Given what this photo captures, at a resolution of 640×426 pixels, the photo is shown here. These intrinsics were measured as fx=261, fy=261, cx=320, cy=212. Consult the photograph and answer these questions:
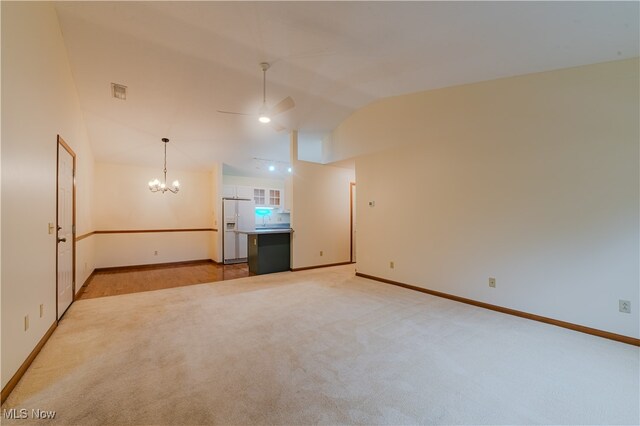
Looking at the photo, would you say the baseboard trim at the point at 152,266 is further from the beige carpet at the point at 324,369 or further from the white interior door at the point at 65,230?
the beige carpet at the point at 324,369

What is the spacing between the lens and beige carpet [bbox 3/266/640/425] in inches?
65.7

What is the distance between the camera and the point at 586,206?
113 inches

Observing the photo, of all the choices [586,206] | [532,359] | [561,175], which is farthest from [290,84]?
[532,359]

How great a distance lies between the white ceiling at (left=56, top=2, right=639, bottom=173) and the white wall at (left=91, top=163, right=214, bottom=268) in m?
1.99

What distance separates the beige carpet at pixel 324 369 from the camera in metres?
1.67

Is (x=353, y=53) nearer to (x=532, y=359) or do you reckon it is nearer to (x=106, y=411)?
(x=532, y=359)

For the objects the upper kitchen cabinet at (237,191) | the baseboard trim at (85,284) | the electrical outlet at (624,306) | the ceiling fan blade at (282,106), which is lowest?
Result: the baseboard trim at (85,284)

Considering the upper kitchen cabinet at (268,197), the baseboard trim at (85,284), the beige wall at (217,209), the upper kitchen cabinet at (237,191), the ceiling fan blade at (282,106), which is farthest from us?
the upper kitchen cabinet at (268,197)

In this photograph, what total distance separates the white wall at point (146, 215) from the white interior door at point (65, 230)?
3.08 m

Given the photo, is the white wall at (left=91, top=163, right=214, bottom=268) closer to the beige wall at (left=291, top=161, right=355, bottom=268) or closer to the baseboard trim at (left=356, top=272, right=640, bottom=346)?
the beige wall at (left=291, top=161, right=355, bottom=268)

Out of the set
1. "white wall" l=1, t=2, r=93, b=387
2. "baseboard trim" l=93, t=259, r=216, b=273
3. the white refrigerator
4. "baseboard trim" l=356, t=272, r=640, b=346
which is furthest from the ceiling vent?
"baseboard trim" l=356, t=272, r=640, b=346

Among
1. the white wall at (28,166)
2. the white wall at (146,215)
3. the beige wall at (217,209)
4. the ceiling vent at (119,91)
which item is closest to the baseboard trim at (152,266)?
the white wall at (146,215)
